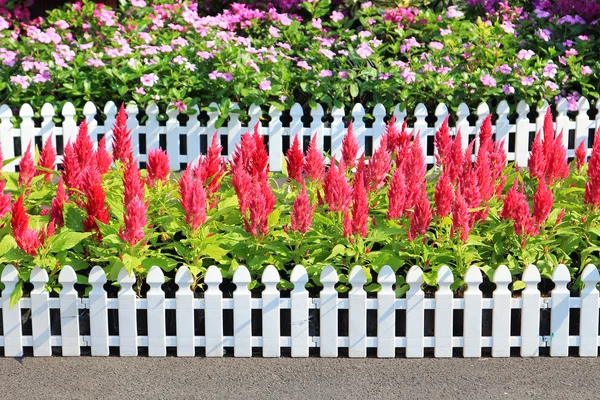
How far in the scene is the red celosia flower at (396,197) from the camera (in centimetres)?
534

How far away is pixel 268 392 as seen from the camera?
197 inches

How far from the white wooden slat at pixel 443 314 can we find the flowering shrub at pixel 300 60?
13.7 ft

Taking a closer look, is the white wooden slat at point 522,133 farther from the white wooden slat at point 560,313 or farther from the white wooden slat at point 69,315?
the white wooden slat at point 69,315

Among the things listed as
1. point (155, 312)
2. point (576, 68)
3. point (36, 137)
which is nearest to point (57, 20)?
point (36, 137)

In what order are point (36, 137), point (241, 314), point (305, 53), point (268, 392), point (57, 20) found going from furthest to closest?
point (57, 20), point (305, 53), point (36, 137), point (241, 314), point (268, 392)

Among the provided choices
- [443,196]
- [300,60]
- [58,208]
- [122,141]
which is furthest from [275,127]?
[443,196]

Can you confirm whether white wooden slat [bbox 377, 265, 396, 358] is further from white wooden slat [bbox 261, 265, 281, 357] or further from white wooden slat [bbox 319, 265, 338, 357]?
white wooden slat [bbox 261, 265, 281, 357]

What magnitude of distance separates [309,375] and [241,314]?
1.61 feet

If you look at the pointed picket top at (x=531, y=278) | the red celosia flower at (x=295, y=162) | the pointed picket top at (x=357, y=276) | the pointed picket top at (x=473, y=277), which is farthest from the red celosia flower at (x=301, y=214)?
the pointed picket top at (x=531, y=278)

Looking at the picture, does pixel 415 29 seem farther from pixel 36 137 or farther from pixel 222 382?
pixel 222 382

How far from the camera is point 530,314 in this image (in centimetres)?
536

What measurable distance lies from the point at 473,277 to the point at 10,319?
2.47m

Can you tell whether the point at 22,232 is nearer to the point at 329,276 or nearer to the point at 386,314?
the point at 329,276

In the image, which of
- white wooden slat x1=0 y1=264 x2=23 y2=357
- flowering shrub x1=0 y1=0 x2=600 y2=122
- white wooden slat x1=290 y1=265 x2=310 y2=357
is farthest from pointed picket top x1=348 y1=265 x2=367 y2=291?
flowering shrub x1=0 y1=0 x2=600 y2=122
